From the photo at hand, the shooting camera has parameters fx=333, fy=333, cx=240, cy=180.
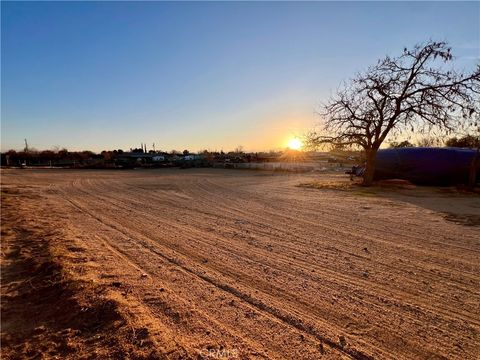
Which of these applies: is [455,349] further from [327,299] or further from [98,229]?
[98,229]

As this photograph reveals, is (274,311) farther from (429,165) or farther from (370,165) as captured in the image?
(429,165)

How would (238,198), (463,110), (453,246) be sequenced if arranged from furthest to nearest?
(463,110)
(238,198)
(453,246)

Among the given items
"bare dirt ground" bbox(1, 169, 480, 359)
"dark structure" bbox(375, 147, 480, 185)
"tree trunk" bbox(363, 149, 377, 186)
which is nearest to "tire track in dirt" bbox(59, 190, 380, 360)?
"bare dirt ground" bbox(1, 169, 480, 359)

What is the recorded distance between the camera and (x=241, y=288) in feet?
13.9

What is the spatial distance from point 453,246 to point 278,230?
3344 millimetres

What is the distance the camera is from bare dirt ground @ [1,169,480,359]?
3.07 m

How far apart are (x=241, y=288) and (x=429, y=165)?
59.5ft

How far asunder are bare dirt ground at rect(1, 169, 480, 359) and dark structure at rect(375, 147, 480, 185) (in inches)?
453

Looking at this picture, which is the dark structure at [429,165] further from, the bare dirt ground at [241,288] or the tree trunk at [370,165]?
the bare dirt ground at [241,288]

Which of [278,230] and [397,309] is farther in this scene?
[278,230]

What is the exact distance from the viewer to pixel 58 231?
7.32 m

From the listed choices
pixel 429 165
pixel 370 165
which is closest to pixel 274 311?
pixel 370 165

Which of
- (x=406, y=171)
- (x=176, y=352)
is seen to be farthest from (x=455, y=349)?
(x=406, y=171)

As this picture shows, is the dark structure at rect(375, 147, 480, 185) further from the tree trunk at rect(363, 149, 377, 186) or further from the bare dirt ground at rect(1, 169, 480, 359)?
the bare dirt ground at rect(1, 169, 480, 359)
